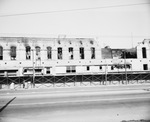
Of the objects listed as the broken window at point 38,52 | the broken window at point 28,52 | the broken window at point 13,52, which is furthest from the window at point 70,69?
the broken window at point 13,52

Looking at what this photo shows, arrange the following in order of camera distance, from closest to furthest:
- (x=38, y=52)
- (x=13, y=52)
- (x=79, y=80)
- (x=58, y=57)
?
(x=79, y=80), (x=13, y=52), (x=38, y=52), (x=58, y=57)

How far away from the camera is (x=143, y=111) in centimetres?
714

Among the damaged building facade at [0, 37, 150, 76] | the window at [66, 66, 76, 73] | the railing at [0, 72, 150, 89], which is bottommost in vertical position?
the railing at [0, 72, 150, 89]

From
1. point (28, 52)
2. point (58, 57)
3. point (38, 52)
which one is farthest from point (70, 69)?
point (28, 52)

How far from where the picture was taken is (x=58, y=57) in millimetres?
28484

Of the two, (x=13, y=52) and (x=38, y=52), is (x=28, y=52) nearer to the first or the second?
(x=38, y=52)

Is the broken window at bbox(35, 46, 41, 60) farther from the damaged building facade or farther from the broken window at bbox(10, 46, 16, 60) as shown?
the broken window at bbox(10, 46, 16, 60)

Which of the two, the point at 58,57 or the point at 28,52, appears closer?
the point at 28,52

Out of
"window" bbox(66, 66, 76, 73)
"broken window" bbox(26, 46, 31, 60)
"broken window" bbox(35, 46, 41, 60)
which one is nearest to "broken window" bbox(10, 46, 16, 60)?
"broken window" bbox(26, 46, 31, 60)

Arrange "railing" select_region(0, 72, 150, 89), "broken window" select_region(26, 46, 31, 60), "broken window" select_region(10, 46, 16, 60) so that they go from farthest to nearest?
"broken window" select_region(26, 46, 31, 60) < "broken window" select_region(10, 46, 16, 60) < "railing" select_region(0, 72, 150, 89)

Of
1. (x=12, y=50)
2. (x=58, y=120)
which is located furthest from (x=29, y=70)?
(x=58, y=120)

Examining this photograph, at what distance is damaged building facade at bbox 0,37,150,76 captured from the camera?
85.9ft

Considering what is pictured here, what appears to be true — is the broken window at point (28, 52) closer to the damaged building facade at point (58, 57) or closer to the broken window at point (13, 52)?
the damaged building facade at point (58, 57)

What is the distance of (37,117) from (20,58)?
73.9 ft
